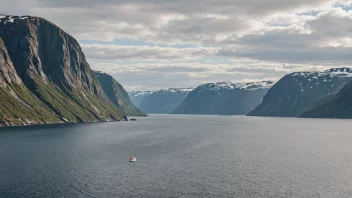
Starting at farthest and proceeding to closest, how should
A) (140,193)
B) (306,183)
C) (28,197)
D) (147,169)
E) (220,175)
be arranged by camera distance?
1. (147,169)
2. (220,175)
3. (306,183)
4. (140,193)
5. (28,197)

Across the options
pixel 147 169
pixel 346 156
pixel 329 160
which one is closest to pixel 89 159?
pixel 147 169

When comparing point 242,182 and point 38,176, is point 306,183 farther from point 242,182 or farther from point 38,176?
point 38,176

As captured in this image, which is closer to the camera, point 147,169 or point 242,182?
point 242,182

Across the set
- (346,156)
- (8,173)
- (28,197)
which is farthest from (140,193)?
(346,156)

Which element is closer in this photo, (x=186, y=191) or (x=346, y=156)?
(x=186, y=191)

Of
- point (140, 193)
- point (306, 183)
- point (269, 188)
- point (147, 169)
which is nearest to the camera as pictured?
point (140, 193)

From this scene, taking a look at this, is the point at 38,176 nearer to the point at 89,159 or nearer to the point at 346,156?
the point at 89,159

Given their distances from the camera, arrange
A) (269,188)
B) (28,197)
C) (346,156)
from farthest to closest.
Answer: (346,156) → (269,188) → (28,197)

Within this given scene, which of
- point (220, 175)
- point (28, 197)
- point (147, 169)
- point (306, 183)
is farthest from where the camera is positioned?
point (147, 169)
